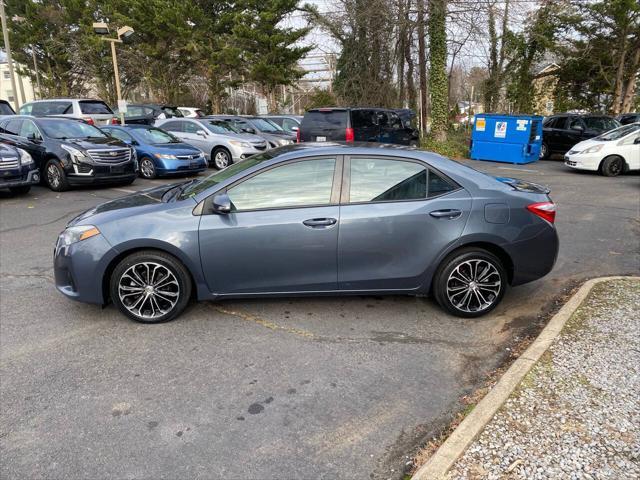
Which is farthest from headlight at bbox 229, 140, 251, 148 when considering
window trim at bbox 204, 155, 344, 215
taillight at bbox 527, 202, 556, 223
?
taillight at bbox 527, 202, 556, 223

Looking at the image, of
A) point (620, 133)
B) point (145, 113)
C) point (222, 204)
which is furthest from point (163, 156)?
point (620, 133)

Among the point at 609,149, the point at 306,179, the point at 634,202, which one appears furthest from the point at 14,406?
the point at 609,149

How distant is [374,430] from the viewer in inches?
115

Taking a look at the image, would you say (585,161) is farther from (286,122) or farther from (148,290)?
(148,290)

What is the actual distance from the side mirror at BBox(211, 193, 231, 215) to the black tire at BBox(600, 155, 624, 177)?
1348cm

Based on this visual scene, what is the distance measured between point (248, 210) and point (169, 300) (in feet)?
3.44

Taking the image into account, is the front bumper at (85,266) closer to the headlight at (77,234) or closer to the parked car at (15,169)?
the headlight at (77,234)

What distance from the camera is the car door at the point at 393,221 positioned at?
162 inches

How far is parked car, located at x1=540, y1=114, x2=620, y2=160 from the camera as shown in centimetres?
1772

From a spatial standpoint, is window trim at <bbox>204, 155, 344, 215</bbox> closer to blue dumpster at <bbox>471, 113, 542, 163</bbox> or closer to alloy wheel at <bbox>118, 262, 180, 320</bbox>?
alloy wheel at <bbox>118, 262, 180, 320</bbox>

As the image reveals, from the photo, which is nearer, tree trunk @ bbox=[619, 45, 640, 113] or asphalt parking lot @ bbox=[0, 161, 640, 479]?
asphalt parking lot @ bbox=[0, 161, 640, 479]

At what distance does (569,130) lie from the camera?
18141mm

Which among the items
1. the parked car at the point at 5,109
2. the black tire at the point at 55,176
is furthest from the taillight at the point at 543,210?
the parked car at the point at 5,109

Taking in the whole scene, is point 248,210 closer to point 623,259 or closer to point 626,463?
point 626,463
